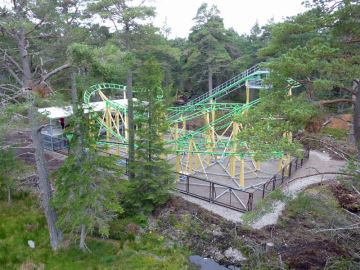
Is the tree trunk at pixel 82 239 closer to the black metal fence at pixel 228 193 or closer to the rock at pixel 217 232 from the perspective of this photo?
the black metal fence at pixel 228 193

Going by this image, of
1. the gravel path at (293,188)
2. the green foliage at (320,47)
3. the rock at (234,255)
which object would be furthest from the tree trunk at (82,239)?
the green foliage at (320,47)

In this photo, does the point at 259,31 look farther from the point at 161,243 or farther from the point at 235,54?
the point at 161,243

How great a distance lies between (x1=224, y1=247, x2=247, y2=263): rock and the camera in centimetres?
977

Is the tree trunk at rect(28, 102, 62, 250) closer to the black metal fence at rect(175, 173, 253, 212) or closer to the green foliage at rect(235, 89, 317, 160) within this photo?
the black metal fence at rect(175, 173, 253, 212)

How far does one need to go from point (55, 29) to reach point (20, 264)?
7.01 metres

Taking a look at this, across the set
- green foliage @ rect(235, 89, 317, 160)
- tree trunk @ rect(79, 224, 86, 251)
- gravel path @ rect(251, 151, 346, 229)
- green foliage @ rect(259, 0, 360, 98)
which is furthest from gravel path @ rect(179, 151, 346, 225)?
tree trunk @ rect(79, 224, 86, 251)

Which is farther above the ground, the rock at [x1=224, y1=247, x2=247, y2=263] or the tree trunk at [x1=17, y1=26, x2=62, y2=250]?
the tree trunk at [x1=17, y1=26, x2=62, y2=250]

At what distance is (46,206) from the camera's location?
10047 millimetres

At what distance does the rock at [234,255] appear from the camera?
9773 mm

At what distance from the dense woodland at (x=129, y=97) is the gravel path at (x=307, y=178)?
316cm

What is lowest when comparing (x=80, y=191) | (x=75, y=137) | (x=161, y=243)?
(x=161, y=243)

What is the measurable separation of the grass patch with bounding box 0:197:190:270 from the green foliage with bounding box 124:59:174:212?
1.47 m

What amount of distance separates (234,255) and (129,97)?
692 cm

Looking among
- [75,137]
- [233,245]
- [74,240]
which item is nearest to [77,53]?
[75,137]
